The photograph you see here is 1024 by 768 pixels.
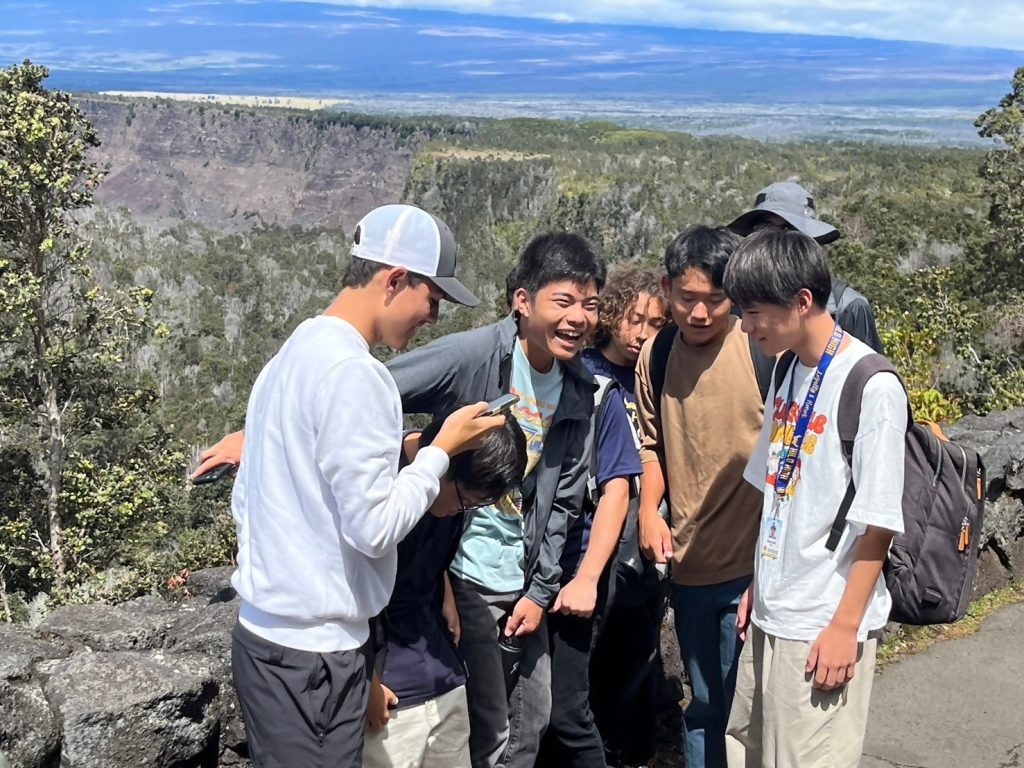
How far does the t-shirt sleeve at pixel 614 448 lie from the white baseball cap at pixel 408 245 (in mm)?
698

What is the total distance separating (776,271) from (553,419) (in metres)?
0.58

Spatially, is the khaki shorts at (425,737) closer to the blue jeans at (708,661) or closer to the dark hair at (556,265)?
the blue jeans at (708,661)

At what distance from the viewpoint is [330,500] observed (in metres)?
1.68

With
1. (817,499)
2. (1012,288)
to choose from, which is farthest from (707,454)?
(1012,288)

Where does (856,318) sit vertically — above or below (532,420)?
above

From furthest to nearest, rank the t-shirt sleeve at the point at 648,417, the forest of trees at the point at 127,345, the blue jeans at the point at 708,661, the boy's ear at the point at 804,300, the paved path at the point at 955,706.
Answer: the forest of trees at the point at 127,345
the paved path at the point at 955,706
the t-shirt sleeve at the point at 648,417
the blue jeans at the point at 708,661
the boy's ear at the point at 804,300

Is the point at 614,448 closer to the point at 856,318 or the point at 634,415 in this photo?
the point at 634,415

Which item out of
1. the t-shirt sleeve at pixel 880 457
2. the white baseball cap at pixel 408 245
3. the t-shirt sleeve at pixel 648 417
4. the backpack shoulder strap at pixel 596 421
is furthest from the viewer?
the t-shirt sleeve at pixel 648 417

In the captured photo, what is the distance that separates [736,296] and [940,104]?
204716 millimetres

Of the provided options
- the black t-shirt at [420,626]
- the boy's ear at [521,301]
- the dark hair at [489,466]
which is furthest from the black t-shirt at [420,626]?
the boy's ear at [521,301]

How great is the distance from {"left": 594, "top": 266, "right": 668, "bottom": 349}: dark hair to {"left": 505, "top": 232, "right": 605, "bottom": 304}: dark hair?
1.37 feet

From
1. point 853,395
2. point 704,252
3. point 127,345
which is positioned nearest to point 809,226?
point 704,252

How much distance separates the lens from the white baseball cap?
1767mm

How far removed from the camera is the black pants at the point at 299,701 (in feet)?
5.59
